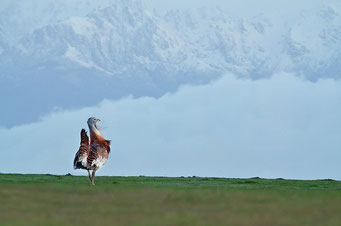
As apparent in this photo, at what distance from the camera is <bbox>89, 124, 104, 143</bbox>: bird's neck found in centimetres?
2683

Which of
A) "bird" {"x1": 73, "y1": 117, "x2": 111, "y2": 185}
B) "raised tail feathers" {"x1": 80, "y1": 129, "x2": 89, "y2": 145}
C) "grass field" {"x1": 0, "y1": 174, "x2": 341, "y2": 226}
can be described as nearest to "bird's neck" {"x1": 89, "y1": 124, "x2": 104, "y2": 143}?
"bird" {"x1": 73, "y1": 117, "x2": 111, "y2": 185}

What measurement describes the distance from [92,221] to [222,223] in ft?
8.84

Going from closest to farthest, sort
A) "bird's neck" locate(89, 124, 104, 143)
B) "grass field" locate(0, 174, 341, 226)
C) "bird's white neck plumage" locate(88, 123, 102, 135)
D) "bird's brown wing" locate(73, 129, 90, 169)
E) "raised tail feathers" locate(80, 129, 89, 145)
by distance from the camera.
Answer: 1. "grass field" locate(0, 174, 341, 226)
2. "bird's brown wing" locate(73, 129, 90, 169)
3. "raised tail feathers" locate(80, 129, 89, 145)
4. "bird's neck" locate(89, 124, 104, 143)
5. "bird's white neck plumage" locate(88, 123, 102, 135)

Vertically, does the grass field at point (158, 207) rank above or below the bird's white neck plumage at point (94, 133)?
below

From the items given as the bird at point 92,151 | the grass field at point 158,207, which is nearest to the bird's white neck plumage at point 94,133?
the bird at point 92,151

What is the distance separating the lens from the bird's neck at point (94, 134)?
1056 inches

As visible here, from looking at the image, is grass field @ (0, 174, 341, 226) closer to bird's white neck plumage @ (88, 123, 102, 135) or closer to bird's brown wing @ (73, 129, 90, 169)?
bird's brown wing @ (73, 129, 90, 169)

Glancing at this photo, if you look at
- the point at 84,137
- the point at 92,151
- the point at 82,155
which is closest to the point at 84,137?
the point at 84,137

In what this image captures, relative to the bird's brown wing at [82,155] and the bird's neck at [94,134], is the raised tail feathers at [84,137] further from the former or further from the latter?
the bird's neck at [94,134]

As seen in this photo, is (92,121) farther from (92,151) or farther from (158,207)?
(158,207)

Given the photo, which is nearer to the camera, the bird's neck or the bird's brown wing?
the bird's brown wing

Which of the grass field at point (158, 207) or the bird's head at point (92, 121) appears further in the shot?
the bird's head at point (92, 121)

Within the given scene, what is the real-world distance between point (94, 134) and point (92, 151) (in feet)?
4.85

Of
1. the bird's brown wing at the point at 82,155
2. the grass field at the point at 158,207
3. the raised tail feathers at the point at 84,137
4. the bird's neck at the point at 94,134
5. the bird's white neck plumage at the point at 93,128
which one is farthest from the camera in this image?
the bird's white neck plumage at the point at 93,128
